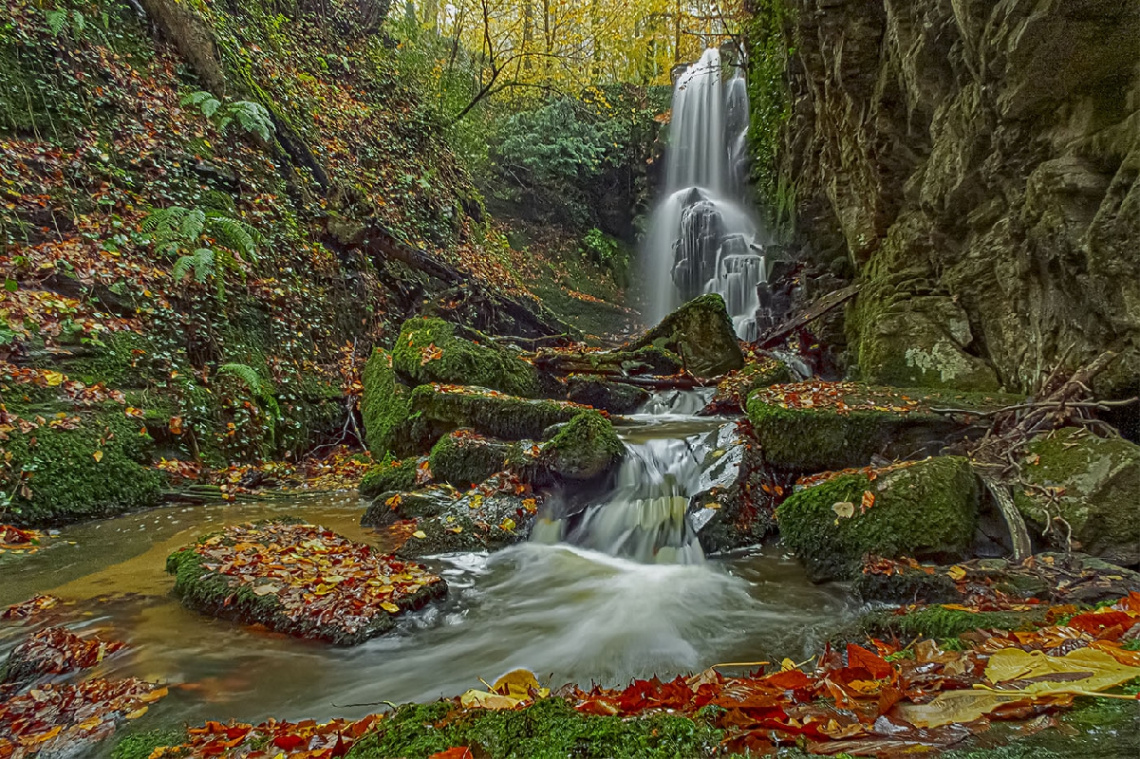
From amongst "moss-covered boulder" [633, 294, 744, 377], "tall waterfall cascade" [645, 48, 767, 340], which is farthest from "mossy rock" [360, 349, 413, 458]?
"tall waterfall cascade" [645, 48, 767, 340]

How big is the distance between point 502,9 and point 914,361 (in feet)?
58.4

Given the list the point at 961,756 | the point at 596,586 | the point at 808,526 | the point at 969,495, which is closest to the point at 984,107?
the point at 969,495

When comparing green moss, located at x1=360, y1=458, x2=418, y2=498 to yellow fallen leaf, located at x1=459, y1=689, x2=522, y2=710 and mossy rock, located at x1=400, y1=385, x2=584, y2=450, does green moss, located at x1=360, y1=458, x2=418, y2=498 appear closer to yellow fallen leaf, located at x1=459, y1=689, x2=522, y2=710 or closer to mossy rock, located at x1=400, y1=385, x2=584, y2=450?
mossy rock, located at x1=400, y1=385, x2=584, y2=450

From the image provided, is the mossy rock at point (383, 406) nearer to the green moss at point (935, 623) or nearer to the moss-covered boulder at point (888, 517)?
the moss-covered boulder at point (888, 517)

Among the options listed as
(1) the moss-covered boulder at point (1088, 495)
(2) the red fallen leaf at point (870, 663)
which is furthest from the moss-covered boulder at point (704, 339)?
(2) the red fallen leaf at point (870, 663)

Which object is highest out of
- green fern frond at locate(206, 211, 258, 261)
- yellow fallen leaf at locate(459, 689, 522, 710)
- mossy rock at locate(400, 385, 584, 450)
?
green fern frond at locate(206, 211, 258, 261)

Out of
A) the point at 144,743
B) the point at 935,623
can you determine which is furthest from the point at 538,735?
the point at 935,623

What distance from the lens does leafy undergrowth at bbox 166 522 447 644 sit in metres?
3.61

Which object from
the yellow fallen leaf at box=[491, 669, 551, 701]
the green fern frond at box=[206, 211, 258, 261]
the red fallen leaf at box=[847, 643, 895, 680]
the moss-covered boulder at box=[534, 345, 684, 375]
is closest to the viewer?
the red fallen leaf at box=[847, 643, 895, 680]

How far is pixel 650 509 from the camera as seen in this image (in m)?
5.92

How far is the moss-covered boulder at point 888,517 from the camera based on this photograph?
432cm

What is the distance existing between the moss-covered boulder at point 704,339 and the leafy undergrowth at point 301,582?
23.0 feet

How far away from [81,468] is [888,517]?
295 inches

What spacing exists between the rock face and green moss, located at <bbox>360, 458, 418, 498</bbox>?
6.50 m
